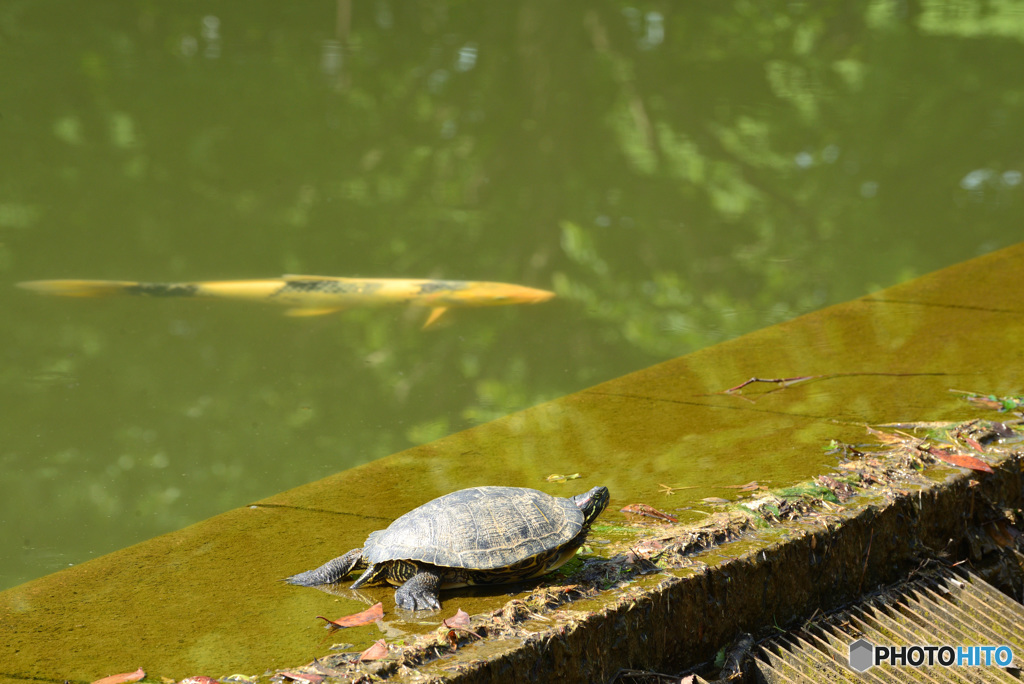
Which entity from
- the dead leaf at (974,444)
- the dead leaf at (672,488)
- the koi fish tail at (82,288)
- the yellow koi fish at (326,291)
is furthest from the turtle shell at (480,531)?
the koi fish tail at (82,288)

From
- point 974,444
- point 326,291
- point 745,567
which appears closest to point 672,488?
point 745,567

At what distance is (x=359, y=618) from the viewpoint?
2.62 m

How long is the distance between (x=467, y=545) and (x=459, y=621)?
9.9 inches

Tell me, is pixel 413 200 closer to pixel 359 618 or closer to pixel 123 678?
pixel 359 618

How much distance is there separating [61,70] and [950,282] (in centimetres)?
1243

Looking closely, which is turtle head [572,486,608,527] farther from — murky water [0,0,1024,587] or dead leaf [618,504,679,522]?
murky water [0,0,1024,587]

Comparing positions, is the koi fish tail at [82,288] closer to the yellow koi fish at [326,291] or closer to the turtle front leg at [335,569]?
the yellow koi fish at [326,291]

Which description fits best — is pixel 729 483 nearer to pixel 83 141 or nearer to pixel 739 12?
pixel 83 141

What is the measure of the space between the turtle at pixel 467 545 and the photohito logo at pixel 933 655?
1058 millimetres

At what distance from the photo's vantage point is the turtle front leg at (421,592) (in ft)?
8.64

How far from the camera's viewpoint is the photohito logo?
280cm

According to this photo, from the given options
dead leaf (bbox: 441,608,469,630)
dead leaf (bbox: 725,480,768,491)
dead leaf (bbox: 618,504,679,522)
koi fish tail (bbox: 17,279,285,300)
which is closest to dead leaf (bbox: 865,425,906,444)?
dead leaf (bbox: 725,480,768,491)

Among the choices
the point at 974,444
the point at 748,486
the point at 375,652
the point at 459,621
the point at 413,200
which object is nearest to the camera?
the point at 375,652

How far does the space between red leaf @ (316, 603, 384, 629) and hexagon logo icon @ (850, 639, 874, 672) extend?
160 centimetres
